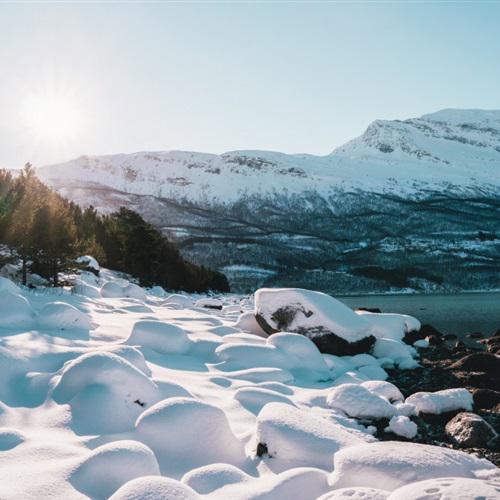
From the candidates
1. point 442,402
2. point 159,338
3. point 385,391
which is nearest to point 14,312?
point 159,338

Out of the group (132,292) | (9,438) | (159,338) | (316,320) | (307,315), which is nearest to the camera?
(9,438)

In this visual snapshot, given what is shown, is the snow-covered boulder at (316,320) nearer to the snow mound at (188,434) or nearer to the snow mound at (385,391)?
the snow mound at (385,391)

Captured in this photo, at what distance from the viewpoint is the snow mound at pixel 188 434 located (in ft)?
19.3

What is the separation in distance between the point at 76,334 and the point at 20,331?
120cm

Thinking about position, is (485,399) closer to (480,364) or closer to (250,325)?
(480,364)

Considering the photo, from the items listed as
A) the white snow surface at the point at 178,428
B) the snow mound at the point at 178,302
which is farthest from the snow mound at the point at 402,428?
the snow mound at the point at 178,302

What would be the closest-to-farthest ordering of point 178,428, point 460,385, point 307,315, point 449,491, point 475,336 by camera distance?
point 449,491 < point 178,428 < point 460,385 < point 307,315 < point 475,336

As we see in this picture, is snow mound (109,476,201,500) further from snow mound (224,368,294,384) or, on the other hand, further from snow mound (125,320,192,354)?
snow mound (125,320,192,354)

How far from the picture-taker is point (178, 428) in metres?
6.06

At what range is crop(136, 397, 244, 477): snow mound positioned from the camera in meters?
5.88

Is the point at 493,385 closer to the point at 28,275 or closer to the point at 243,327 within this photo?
the point at 243,327

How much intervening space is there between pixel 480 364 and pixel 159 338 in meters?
10.3

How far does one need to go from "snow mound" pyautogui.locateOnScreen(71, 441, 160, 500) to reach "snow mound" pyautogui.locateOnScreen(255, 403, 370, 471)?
166cm

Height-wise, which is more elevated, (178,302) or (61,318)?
(61,318)
